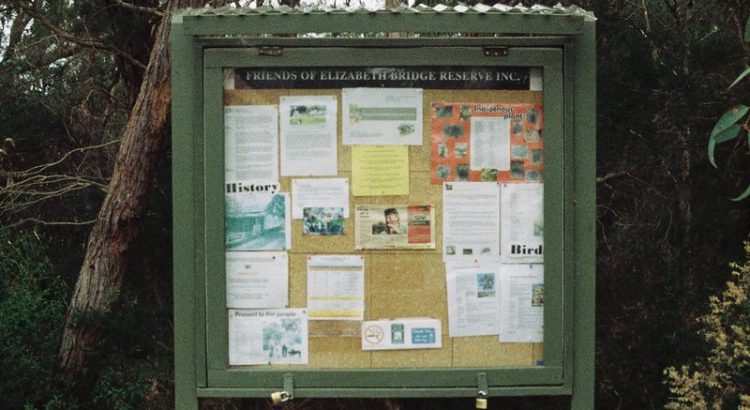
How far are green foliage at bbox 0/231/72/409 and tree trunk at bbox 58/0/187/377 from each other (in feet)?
0.80

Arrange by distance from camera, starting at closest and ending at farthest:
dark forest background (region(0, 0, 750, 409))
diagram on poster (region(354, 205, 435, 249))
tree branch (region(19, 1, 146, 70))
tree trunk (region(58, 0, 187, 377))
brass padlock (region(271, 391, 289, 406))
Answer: brass padlock (region(271, 391, 289, 406)) → diagram on poster (region(354, 205, 435, 249)) → dark forest background (region(0, 0, 750, 409)) → tree trunk (region(58, 0, 187, 377)) → tree branch (region(19, 1, 146, 70))

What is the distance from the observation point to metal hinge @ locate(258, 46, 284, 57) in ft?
12.8

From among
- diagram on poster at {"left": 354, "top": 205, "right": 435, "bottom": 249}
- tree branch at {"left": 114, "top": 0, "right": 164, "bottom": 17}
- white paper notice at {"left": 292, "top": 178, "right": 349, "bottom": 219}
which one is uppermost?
tree branch at {"left": 114, "top": 0, "right": 164, "bottom": 17}

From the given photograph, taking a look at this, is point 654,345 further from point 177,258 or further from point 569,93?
point 177,258

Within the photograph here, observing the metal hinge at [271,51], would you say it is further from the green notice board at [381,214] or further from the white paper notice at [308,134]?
the white paper notice at [308,134]

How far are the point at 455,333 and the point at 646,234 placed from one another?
12.2ft

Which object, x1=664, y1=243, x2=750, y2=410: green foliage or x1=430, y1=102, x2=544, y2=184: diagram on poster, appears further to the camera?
x1=664, y1=243, x2=750, y2=410: green foliage

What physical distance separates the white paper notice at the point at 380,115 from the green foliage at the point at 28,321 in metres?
3.45

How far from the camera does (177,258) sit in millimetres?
3939

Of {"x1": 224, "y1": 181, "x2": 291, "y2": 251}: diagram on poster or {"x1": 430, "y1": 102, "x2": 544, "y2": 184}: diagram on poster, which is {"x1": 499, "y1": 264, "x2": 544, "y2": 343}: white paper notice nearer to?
{"x1": 430, "y1": 102, "x2": 544, "y2": 184}: diagram on poster

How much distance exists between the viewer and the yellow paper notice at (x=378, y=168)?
3.97 metres

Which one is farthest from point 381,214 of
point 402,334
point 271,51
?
point 271,51

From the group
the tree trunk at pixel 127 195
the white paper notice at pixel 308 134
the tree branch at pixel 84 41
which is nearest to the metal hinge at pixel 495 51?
the white paper notice at pixel 308 134

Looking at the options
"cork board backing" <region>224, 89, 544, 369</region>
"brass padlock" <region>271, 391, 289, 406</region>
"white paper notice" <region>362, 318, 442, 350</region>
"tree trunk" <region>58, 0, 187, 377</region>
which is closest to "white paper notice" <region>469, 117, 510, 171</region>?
"cork board backing" <region>224, 89, 544, 369</region>
